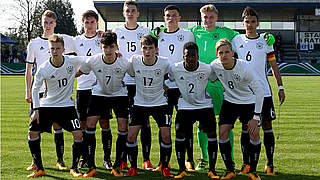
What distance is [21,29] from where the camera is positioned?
191 ft

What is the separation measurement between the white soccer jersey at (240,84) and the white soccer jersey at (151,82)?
0.71m

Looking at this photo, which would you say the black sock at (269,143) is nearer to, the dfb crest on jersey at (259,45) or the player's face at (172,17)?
the dfb crest on jersey at (259,45)

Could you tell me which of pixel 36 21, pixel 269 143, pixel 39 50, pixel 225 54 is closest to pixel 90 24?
pixel 39 50

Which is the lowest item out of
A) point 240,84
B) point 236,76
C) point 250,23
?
point 240,84

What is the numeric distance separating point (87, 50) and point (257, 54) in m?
2.54

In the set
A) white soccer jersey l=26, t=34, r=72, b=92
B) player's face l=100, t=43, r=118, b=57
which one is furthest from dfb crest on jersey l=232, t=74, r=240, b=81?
white soccer jersey l=26, t=34, r=72, b=92

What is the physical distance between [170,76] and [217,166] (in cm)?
168

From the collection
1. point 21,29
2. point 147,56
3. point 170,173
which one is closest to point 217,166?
point 170,173

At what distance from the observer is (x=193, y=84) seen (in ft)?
19.5

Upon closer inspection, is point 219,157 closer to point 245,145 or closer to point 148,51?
point 245,145

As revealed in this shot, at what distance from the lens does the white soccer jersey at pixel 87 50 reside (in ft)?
22.0

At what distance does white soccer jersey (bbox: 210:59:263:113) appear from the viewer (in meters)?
5.72

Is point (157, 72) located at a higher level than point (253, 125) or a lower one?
higher

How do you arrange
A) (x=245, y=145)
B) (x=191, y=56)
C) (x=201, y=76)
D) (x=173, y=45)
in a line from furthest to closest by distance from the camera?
1. (x=173, y=45)
2. (x=245, y=145)
3. (x=201, y=76)
4. (x=191, y=56)
